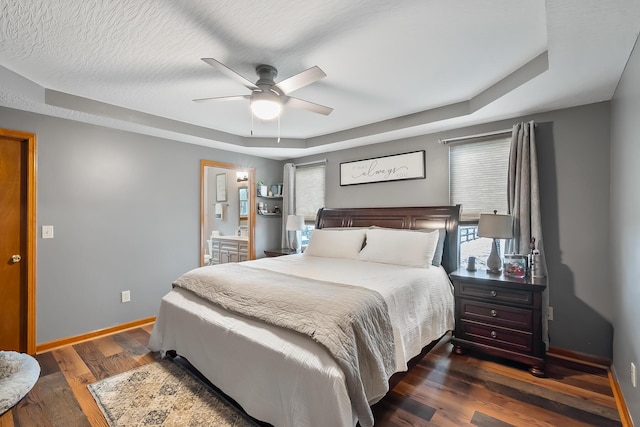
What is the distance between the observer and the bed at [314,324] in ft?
4.89

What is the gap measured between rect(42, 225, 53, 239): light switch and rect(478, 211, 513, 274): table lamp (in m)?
4.22

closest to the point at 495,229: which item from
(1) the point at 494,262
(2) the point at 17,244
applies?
(1) the point at 494,262

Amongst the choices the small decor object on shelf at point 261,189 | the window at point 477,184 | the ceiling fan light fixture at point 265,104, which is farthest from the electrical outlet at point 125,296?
the window at point 477,184

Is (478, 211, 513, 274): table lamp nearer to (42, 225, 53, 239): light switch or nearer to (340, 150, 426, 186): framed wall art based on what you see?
(340, 150, 426, 186): framed wall art

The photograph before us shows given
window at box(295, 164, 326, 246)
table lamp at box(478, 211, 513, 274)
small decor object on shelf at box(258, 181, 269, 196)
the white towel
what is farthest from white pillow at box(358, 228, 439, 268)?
the white towel

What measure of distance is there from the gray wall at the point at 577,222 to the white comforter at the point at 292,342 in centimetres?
102

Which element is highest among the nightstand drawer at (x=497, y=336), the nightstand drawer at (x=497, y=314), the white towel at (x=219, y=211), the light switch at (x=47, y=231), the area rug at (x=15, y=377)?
the white towel at (x=219, y=211)

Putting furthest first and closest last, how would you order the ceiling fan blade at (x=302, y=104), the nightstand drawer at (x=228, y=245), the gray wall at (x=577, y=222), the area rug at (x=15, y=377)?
the nightstand drawer at (x=228, y=245) → the gray wall at (x=577, y=222) → the ceiling fan blade at (x=302, y=104) → the area rug at (x=15, y=377)

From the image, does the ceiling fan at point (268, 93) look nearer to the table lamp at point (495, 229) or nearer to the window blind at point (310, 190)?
the table lamp at point (495, 229)

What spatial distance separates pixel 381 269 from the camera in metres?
2.67

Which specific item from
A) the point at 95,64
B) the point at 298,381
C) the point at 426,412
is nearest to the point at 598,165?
the point at 426,412

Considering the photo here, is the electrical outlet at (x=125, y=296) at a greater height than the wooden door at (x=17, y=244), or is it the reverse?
the wooden door at (x=17, y=244)

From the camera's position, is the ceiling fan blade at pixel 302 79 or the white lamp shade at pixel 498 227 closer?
the ceiling fan blade at pixel 302 79

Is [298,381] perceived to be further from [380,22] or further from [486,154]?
[486,154]
